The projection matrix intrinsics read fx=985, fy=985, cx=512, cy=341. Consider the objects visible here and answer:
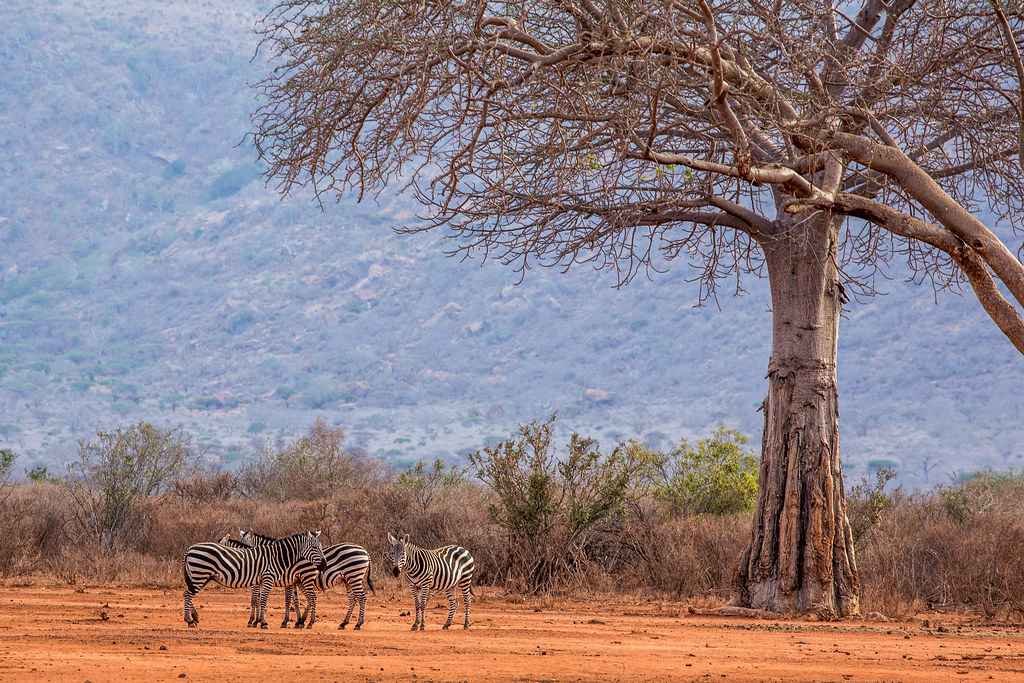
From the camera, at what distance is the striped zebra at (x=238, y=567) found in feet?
36.5

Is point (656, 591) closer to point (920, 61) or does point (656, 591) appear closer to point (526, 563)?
point (526, 563)

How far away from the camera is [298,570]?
441 inches

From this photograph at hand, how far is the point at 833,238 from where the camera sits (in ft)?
46.7

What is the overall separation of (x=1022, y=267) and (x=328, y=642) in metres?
7.29

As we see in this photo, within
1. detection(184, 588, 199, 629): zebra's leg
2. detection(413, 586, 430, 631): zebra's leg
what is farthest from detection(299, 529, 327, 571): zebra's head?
detection(184, 588, 199, 629): zebra's leg

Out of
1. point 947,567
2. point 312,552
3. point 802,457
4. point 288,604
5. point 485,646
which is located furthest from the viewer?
point 947,567

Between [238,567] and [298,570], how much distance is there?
2.23 ft

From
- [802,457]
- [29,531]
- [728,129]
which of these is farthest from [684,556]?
[29,531]

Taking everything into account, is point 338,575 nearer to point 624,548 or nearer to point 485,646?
point 485,646

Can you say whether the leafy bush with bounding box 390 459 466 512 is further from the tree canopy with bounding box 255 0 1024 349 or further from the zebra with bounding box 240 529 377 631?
the tree canopy with bounding box 255 0 1024 349

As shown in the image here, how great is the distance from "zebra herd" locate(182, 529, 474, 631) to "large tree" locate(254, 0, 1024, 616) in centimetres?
379

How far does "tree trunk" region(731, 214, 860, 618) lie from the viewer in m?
13.5

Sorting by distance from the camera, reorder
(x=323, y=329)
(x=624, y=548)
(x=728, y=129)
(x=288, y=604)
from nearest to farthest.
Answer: (x=728, y=129), (x=288, y=604), (x=624, y=548), (x=323, y=329)

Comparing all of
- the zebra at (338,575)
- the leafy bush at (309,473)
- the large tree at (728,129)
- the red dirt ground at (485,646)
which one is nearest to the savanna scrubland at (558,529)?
the red dirt ground at (485,646)
